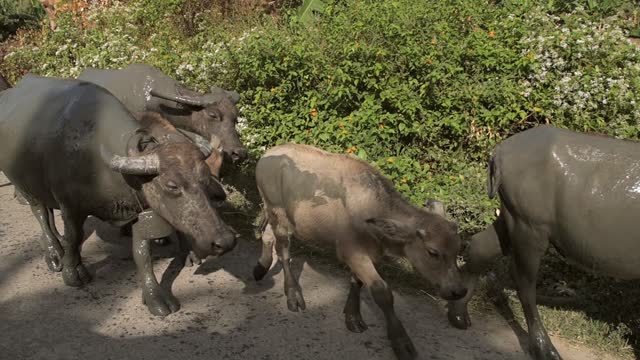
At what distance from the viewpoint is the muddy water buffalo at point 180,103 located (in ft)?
20.2

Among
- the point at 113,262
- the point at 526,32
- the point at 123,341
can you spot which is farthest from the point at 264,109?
the point at 123,341

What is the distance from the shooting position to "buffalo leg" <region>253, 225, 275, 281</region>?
5316 mm

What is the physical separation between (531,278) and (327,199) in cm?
157

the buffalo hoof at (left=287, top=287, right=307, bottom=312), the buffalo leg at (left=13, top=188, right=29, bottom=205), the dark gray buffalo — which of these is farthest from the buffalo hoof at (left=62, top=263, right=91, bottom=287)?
the dark gray buffalo

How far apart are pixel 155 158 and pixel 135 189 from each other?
42 cm

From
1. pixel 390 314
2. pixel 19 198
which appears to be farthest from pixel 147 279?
pixel 19 198

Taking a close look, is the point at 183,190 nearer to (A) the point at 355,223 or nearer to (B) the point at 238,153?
(A) the point at 355,223

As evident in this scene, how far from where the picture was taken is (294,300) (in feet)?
16.5

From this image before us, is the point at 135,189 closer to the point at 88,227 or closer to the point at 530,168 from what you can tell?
the point at 88,227

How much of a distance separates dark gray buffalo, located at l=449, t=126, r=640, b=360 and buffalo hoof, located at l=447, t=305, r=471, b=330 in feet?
1.60

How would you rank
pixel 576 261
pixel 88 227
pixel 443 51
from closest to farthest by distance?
pixel 576 261 < pixel 88 227 < pixel 443 51

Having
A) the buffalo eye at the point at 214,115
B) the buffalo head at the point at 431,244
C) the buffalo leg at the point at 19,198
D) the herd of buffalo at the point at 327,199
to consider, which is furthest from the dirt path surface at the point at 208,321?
the buffalo eye at the point at 214,115

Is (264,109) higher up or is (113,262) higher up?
(264,109)

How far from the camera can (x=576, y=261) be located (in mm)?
4266
